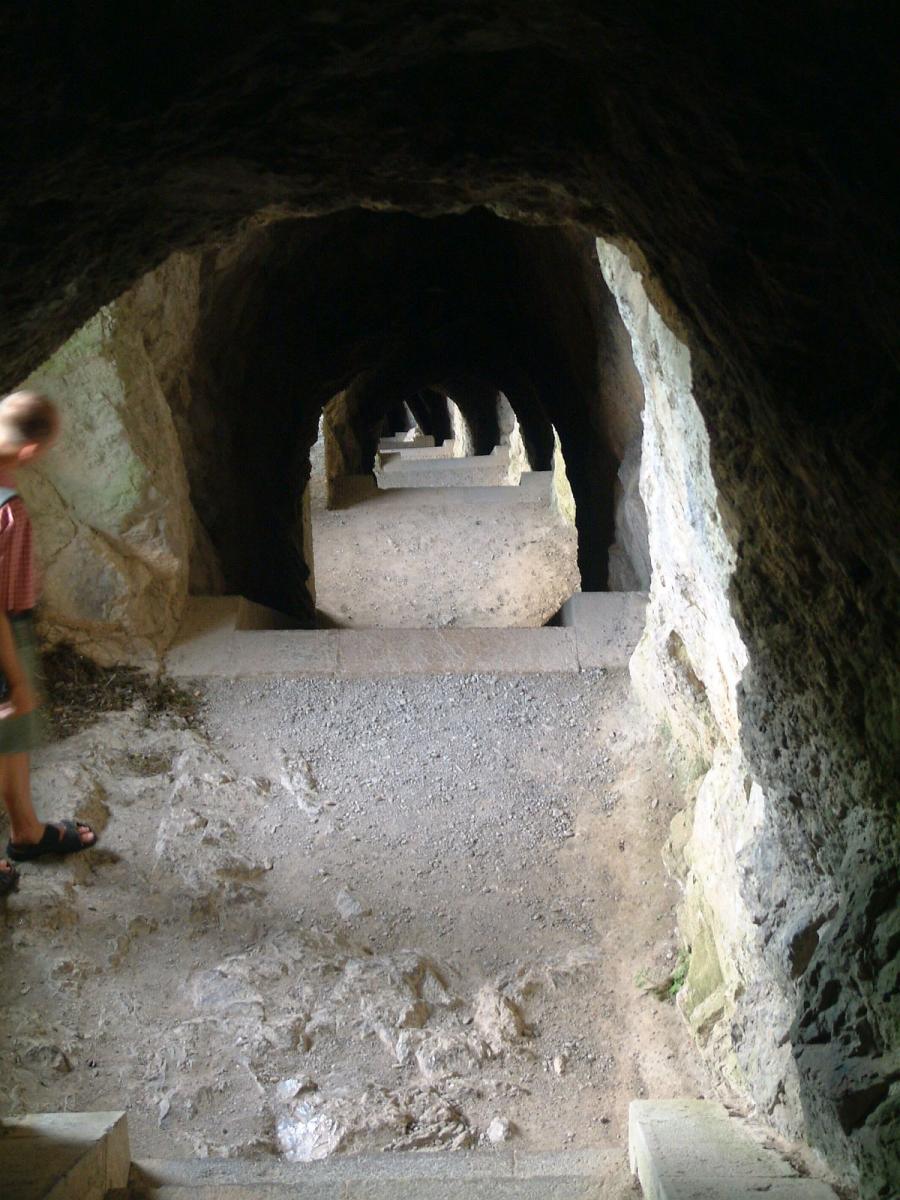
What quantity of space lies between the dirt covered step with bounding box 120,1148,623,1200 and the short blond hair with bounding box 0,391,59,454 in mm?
1934

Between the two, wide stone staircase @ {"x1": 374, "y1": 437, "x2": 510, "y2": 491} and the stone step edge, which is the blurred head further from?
wide stone staircase @ {"x1": 374, "y1": 437, "x2": 510, "y2": 491}

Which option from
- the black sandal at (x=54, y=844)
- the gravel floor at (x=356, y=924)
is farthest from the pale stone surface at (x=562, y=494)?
the black sandal at (x=54, y=844)

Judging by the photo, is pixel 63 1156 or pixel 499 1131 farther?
pixel 499 1131

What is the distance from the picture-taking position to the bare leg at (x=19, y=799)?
11.9 feet

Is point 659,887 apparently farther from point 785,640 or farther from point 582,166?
point 582,166

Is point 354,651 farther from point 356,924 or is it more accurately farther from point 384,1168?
point 384,1168

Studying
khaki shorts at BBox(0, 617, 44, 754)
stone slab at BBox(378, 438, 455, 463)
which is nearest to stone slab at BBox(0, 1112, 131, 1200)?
khaki shorts at BBox(0, 617, 44, 754)

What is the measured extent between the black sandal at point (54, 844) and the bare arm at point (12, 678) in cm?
67

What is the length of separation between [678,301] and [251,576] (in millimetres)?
5138

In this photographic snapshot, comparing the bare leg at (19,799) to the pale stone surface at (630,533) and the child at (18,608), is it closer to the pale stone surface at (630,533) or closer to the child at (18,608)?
the child at (18,608)

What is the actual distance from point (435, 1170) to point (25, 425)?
2.24 m

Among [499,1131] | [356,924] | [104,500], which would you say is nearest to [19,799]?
[356,924]

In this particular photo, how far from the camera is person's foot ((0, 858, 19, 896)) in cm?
373

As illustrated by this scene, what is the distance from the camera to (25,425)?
3.13 metres
